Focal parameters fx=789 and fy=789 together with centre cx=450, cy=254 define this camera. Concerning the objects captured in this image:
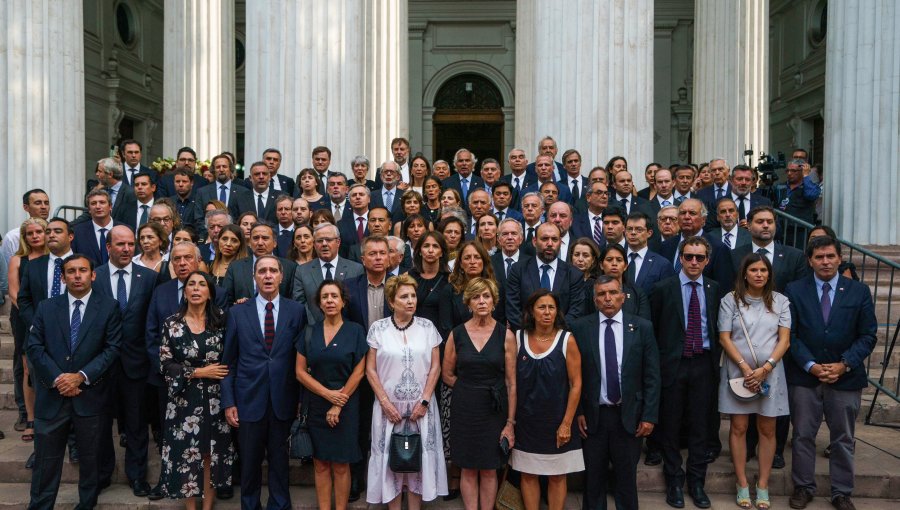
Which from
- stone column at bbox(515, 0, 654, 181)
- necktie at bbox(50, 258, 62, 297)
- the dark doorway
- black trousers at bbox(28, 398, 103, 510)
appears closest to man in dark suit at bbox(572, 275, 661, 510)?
black trousers at bbox(28, 398, 103, 510)

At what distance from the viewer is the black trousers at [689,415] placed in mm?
6500

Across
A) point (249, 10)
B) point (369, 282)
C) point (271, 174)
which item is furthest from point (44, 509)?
point (249, 10)

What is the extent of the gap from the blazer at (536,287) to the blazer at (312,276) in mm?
1402

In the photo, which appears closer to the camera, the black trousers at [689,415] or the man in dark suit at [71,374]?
the man in dark suit at [71,374]

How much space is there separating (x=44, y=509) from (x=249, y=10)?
26.1ft

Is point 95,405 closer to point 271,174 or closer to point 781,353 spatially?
point 271,174

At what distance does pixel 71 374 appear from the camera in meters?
6.17

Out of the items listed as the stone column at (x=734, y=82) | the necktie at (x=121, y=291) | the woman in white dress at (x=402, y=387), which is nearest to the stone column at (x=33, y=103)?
the necktie at (x=121, y=291)

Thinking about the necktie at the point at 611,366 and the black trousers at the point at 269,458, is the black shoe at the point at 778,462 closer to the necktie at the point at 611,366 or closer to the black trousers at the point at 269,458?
the necktie at the point at 611,366

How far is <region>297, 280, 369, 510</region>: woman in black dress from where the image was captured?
6066mm

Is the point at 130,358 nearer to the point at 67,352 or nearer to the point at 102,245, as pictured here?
the point at 67,352

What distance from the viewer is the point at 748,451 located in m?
7.04

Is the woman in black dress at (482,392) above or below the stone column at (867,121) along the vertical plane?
below

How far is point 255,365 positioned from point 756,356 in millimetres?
4021
